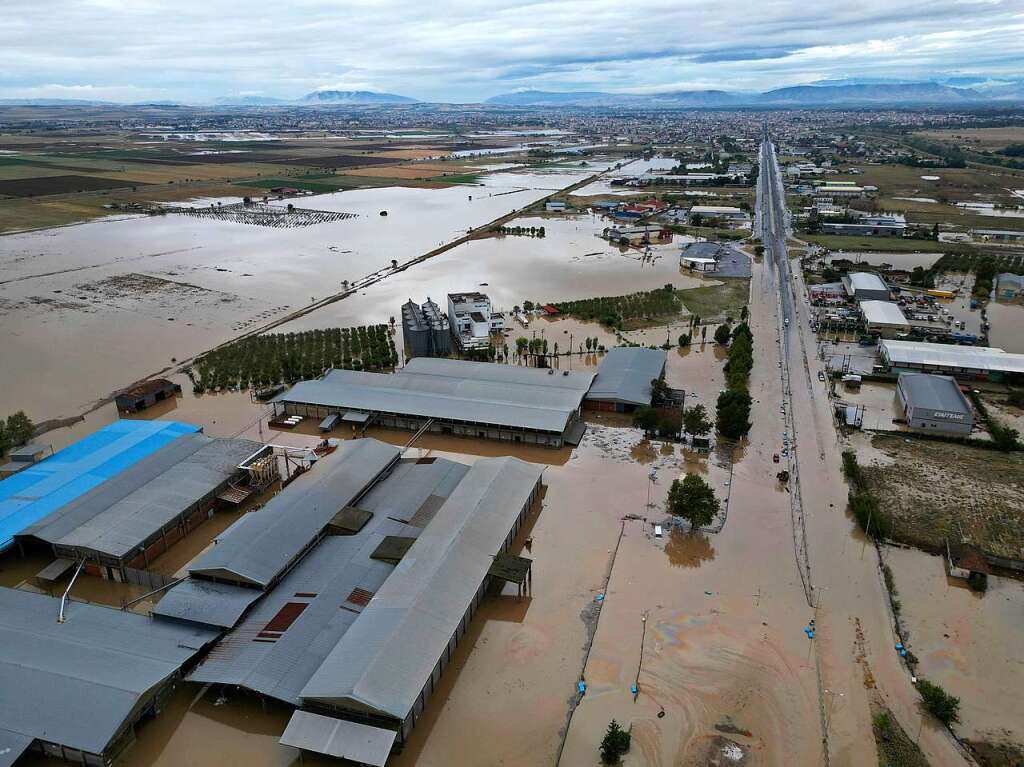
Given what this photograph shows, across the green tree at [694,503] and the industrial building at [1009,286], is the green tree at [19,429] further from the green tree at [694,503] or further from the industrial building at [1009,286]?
the industrial building at [1009,286]

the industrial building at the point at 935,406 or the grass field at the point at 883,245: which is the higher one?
the grass field at the point at 883,245

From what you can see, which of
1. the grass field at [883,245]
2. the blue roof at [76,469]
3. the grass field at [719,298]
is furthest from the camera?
the grass field at [883,245]

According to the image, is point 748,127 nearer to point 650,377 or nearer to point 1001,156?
point 1001,156

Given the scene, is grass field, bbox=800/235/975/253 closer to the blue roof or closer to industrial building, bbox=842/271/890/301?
industrial building, bbox=842/271/890/301

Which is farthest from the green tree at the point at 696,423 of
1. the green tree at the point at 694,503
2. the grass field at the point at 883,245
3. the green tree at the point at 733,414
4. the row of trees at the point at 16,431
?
the grass field at the point at 883,245

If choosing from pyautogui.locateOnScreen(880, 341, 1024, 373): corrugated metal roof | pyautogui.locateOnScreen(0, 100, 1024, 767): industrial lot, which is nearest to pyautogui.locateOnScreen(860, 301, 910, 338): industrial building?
pyautogui.locateOnScreen(0, 100, 1024, 767): industrial lot
